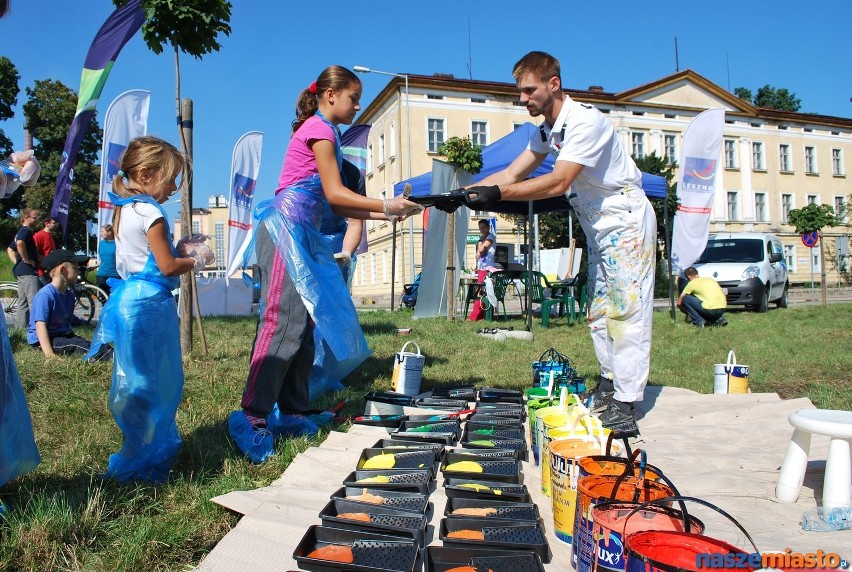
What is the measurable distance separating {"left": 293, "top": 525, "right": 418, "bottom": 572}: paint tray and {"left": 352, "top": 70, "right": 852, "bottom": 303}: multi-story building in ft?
101

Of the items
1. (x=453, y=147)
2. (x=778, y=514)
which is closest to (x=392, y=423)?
(x=778, y=514)

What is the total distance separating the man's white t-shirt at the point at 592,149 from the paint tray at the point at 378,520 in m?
2.08

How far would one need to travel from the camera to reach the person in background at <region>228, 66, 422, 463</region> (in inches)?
120

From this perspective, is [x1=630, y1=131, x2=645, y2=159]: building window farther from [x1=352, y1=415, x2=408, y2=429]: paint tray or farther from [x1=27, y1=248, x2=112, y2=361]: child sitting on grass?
[x1=352, y1=415, x2=408, y2=429]: paint tray

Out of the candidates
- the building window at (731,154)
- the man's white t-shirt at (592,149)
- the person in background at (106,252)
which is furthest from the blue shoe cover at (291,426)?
the building window at (731,154)

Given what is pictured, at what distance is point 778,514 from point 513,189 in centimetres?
180

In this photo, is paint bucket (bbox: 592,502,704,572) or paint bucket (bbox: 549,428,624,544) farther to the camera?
paint bucket (bbox: 549,428,624,544)

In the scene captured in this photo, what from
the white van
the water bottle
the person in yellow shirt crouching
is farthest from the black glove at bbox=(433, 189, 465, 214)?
the white van

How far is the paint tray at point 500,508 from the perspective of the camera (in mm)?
→ 2072

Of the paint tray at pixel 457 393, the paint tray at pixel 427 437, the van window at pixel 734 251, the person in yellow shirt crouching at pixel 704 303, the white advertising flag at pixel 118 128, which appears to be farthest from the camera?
the van window at pixel 734 251

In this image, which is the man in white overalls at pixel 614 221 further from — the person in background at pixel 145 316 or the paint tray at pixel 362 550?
the paint tray at pixel 362 550

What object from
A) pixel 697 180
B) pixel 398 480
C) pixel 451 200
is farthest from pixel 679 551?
pixel 697 180

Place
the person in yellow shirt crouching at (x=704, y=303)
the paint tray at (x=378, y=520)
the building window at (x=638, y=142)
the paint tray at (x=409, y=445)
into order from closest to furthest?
the paint tray at (x=378, y=520) → the paint tray at (x=409, y=445) → the person in yellow shirt crouching at (x=704, y=303) → the building window at (x=638, y=142)

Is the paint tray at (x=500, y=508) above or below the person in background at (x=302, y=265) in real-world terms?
Result: below
